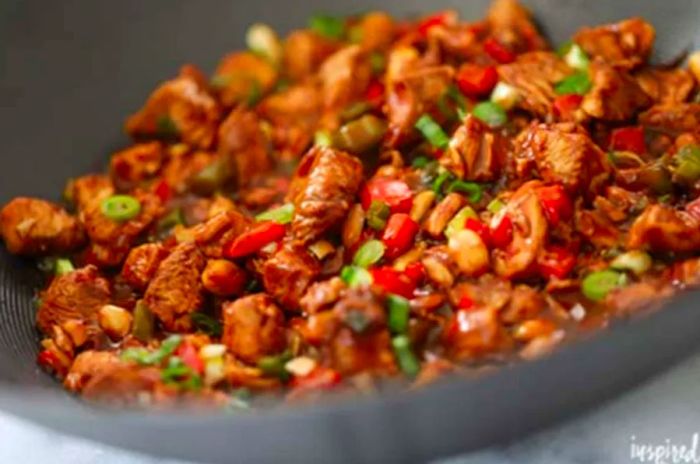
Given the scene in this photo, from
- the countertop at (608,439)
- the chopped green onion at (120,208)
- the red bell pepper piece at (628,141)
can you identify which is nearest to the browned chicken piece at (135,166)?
the chopped green onion at (120,208)

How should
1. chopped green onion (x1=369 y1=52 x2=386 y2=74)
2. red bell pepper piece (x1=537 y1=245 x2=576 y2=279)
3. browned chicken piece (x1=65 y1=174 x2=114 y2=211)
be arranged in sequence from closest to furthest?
red bell pepper piece (x1=537 y1=245 x2=576 y2=279), browned chicken piece (x1=65 y1=174 x2=114 y2=211), chopped green onion (x1=369 y1=52 x2=386 y2=74)

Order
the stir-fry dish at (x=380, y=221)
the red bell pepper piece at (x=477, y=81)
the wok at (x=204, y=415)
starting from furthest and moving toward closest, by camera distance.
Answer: the red bell pepper piece at (x=477, y=81) → the stir-fry dish at (x=380, y=221) → the wok at (x=204, y=415)

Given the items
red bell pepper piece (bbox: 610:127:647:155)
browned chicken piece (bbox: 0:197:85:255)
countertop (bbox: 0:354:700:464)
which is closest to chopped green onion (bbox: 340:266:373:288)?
countertop (bbox: 0:354:700:464)

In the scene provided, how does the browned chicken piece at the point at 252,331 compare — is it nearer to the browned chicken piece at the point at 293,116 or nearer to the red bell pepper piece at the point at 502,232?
the red bell pepper piece at the point at 502,232

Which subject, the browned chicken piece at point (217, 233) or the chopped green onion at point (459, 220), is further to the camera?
the browned chicken piece at point (217, 233)

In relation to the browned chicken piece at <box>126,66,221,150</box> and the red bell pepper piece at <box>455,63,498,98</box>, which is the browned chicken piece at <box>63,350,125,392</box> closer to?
the browned chicken piece at <box>126,66,221,150</box>

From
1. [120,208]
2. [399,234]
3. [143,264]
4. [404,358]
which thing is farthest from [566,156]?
[120,208]
